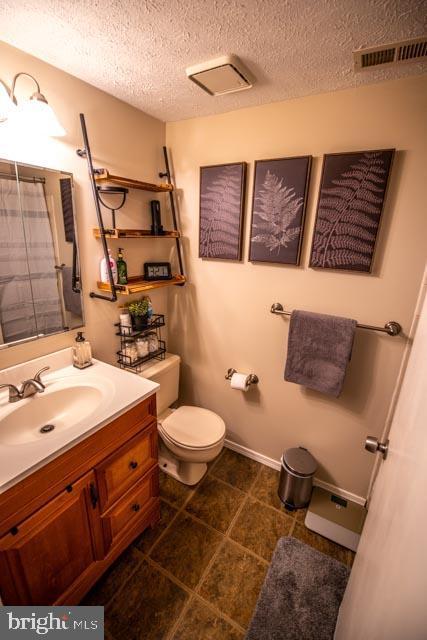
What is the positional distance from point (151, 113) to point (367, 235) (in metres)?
1.44

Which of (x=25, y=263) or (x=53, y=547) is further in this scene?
(x=25, y=263)

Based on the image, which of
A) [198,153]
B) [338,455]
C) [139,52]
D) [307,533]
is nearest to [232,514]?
[307,533]

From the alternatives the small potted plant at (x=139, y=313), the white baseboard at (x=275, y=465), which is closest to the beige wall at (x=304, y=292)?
the white baseboard at (x=275, y=465)

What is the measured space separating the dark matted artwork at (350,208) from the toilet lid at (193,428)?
1.17m

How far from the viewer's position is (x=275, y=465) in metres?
2.01

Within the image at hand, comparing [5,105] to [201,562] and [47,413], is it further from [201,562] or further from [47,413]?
[201,562]

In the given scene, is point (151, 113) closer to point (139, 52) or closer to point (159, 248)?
point (139, 52)

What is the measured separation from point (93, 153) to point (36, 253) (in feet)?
2.03

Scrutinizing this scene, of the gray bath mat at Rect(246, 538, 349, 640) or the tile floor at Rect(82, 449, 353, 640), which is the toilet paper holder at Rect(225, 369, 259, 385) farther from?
the gray bath mat at Rect(246, 538, 349, 640)

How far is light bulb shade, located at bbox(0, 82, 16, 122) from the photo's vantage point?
3.54ft

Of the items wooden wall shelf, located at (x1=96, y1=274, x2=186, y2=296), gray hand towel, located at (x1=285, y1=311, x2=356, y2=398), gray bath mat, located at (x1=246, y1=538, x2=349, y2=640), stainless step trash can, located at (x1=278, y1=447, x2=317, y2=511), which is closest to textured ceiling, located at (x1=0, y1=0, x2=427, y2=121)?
wooden wall shelf, located at (x1=96, y1=274, x2=186, y2=296)

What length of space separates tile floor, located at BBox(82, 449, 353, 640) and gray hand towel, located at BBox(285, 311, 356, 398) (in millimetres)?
822

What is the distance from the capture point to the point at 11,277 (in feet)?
4.00

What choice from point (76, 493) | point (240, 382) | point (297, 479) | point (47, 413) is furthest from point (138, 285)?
point (297, 479)
